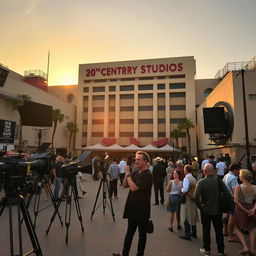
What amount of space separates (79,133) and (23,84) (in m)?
16.7

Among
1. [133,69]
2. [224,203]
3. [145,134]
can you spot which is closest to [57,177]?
[224,203]

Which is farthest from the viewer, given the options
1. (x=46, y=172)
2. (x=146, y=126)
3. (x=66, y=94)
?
(x=66, y=94)

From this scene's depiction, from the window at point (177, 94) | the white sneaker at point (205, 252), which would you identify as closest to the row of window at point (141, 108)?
the window at point (177, 94)

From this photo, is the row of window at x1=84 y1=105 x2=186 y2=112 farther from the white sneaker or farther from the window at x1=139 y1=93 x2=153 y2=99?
the white sneaker

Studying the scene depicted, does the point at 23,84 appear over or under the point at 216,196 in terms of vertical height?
over

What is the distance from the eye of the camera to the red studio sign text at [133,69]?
4324 cm

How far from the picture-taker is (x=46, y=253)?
385 centimetres

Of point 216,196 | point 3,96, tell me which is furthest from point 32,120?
point 216,196

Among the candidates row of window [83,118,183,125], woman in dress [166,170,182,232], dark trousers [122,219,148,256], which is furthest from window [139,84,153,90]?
dark trousers [122,219,148,256]

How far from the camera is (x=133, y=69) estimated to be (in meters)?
44.6

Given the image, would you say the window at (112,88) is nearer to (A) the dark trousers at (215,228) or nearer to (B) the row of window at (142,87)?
(B) the row of window at (142,87)

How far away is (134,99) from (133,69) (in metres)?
6.65

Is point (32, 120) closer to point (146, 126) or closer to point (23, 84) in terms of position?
point (23, 84)

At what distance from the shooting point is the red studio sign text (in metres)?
43.2
